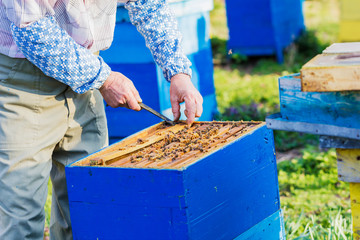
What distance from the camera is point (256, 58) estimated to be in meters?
7.05

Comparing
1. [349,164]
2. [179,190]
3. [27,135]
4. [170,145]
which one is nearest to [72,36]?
[27,135]

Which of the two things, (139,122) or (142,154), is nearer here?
(142,154)

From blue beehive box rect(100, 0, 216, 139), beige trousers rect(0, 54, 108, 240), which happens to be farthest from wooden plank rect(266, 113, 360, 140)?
blue beehive box rect(100, 0, 216, 139)

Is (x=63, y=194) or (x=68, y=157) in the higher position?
(x=68, y=157)

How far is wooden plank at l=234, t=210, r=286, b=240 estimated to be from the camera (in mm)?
1992

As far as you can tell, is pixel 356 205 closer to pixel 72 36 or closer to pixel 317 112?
pixel 317 112

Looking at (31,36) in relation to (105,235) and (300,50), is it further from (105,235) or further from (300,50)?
(300,50)

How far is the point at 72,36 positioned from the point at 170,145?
20.8 inches

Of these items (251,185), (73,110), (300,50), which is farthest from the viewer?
(300,50)

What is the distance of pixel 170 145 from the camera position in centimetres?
201

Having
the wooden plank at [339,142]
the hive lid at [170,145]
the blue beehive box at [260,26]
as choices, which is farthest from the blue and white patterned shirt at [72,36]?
the blue beehive box at [260,26]

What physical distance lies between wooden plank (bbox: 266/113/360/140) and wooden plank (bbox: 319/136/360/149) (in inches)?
1.6

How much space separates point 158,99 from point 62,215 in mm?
1140

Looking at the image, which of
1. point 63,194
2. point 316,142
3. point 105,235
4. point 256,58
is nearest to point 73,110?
point 63,194
